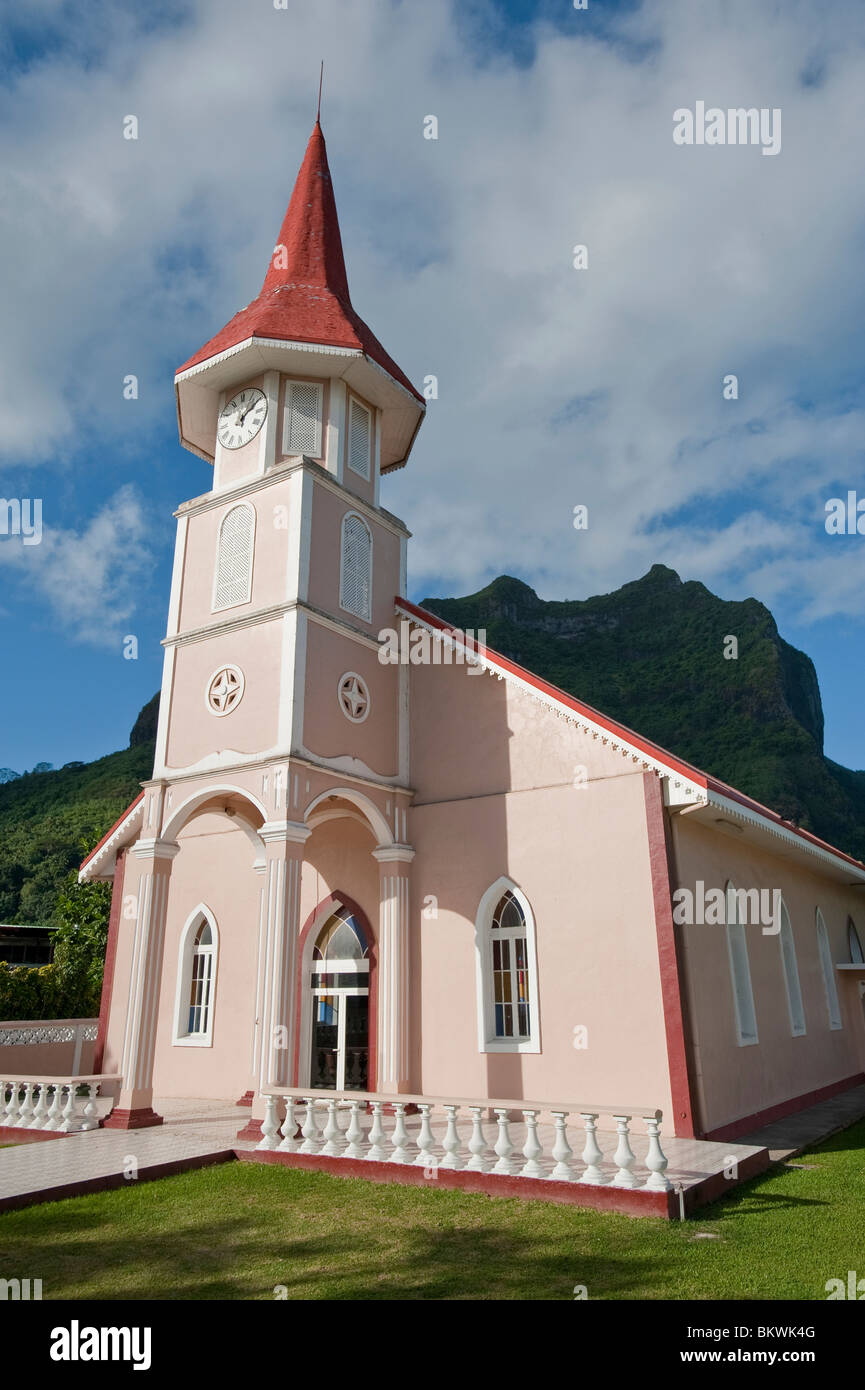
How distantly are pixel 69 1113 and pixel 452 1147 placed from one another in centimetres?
596

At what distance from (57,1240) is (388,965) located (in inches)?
264

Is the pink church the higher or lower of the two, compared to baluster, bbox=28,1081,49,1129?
higher

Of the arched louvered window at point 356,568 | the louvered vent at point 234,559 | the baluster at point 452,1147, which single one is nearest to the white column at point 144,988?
the louvered vent at point 234,559

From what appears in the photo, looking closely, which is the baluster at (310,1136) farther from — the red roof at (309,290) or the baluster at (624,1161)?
the red roof at (309,290)

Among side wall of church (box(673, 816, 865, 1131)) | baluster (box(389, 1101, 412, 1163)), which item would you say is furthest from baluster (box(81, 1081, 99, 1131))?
side wall of church (box(673, 816, 865, 1131))

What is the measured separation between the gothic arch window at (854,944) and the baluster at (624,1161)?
47.0 feet

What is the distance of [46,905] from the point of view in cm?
5000

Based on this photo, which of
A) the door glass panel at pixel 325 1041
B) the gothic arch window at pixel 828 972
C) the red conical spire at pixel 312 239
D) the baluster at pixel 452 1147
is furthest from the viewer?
A: the gothic arch window at pixel 828 972

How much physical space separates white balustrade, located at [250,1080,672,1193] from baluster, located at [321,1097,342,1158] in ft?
0.03

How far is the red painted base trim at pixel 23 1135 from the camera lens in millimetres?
11711

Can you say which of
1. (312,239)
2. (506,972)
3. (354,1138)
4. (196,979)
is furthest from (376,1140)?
(312,239)

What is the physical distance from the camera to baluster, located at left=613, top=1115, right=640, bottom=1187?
25.1 ft

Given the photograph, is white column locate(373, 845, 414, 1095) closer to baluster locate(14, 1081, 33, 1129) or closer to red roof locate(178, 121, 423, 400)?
baluster locate(14, 1081, 33, 1129)
